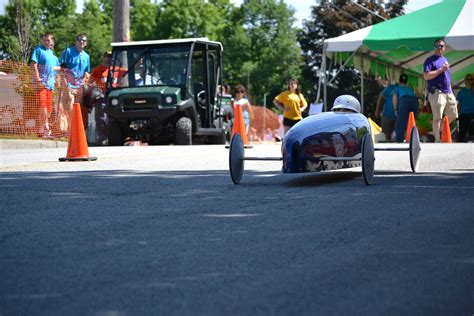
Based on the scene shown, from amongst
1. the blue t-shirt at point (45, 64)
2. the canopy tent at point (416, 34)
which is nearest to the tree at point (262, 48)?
the canopy tent at point (416, 34)

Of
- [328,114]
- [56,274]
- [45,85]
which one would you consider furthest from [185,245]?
[45,85]

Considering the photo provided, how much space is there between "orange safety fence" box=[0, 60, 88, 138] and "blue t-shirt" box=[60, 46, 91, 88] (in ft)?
1.24

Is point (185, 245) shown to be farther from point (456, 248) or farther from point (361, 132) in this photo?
point (361, 132)

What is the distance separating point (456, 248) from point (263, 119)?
38.2m

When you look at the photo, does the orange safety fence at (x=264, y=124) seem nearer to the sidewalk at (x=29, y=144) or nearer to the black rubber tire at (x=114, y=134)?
the black rubber tire at (x=114, y=134)

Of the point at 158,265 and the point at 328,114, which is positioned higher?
the point at 328,114

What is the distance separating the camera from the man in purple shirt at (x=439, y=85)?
22.5m

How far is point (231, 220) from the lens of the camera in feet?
23.6

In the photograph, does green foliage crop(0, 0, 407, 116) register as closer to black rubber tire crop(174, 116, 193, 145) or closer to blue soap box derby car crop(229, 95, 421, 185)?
black rubber tire crop(174, 116, 193, 145)

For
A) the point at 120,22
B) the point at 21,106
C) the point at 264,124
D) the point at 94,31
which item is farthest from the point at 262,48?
the point at 21,106

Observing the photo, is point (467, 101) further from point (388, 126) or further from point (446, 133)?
point (388, 126)

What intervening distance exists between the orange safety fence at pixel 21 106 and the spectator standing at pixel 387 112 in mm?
9329

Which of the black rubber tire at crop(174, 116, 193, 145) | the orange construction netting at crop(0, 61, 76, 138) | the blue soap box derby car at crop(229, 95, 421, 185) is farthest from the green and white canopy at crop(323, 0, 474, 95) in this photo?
the blue soap box derby car at crop(229, 95, 421, 185)

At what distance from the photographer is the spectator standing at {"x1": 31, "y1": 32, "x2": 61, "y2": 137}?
20.4 m
